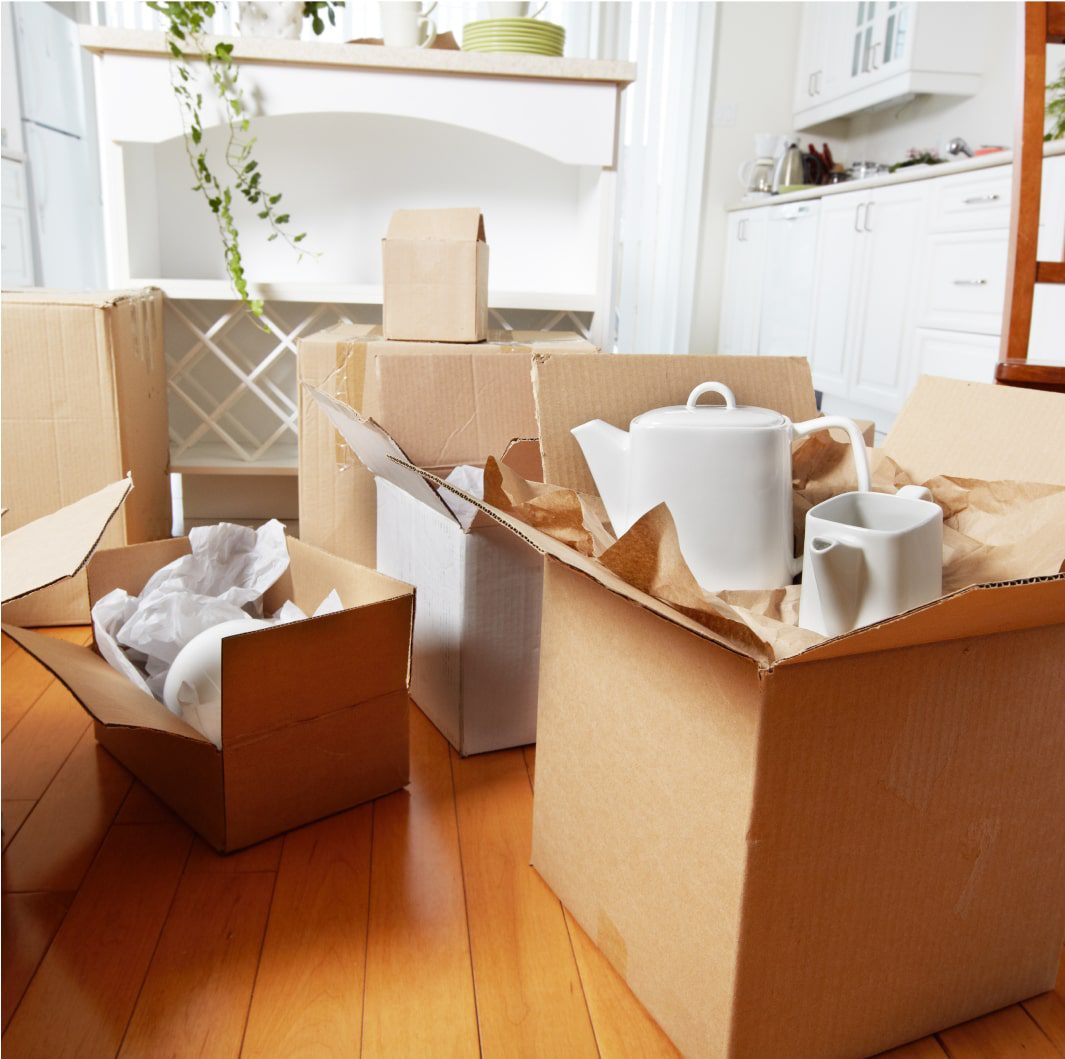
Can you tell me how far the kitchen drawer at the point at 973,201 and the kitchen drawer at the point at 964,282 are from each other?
0.08 feet

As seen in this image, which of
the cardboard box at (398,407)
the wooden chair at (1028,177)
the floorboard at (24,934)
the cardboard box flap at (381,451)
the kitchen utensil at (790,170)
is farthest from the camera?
the kitchen utensil at (790,170)

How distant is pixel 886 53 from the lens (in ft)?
10.2

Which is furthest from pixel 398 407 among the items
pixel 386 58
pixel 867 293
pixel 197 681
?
pixel 867 293

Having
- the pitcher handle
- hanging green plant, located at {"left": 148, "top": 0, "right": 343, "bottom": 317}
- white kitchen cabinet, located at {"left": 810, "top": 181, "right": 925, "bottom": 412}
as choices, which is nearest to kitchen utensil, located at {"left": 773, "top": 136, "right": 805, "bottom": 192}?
white kitchen cabinet, located at {"left": 810, "top": 181, "right": 925, "bottom": 412}

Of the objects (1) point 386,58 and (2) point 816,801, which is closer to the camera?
(2) point 816,801

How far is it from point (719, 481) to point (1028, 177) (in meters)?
0.95

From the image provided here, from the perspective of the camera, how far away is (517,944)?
769 millimetres

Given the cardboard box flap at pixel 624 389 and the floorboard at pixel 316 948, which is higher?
the cardboard box flap at pixel 624 389

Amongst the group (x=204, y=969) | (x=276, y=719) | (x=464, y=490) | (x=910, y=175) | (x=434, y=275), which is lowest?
(x=204, y=969)

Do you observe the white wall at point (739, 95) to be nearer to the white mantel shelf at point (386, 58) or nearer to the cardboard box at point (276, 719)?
the white mantel shelf at point (386, 58)

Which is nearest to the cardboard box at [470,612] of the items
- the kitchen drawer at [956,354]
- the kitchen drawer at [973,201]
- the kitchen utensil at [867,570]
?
the kitchen utensil at [867,570]

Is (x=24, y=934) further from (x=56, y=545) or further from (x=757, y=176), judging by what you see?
(x=757, y=176)

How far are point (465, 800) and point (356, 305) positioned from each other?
4.46 feet

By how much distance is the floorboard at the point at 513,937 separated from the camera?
68cm
